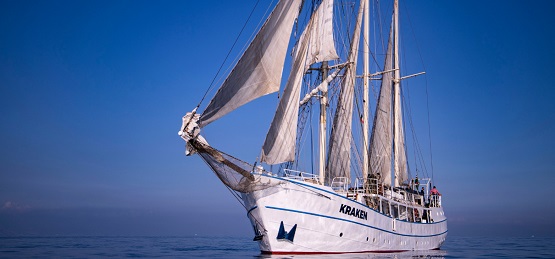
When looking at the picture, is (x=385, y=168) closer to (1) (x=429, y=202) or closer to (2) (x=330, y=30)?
(1) (x=429, y=202)

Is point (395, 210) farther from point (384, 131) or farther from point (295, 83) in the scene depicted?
point (295, 83)

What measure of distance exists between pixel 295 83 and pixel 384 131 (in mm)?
21402

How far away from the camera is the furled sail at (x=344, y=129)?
43312mm

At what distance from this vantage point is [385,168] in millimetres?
49500

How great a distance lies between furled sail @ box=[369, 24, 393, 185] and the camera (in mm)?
49625

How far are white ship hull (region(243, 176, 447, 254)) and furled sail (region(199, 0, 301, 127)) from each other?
585cm

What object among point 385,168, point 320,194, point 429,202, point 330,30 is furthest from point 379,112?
point 320,194

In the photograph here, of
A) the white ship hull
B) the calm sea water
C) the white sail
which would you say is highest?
the white sail

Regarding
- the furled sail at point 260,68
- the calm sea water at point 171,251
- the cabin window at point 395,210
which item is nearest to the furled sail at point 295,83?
the furled sail at point 260,68

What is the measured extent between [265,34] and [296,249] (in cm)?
1280

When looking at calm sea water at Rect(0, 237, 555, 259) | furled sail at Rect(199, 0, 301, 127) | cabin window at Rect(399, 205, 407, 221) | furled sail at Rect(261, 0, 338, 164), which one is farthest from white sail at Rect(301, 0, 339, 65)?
cabin window at Rect(399, 205, 407, 221)

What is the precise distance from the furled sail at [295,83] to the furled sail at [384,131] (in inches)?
659

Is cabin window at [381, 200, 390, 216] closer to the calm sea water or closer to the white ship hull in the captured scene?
the calm sea water

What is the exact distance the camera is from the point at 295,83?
3259cm
